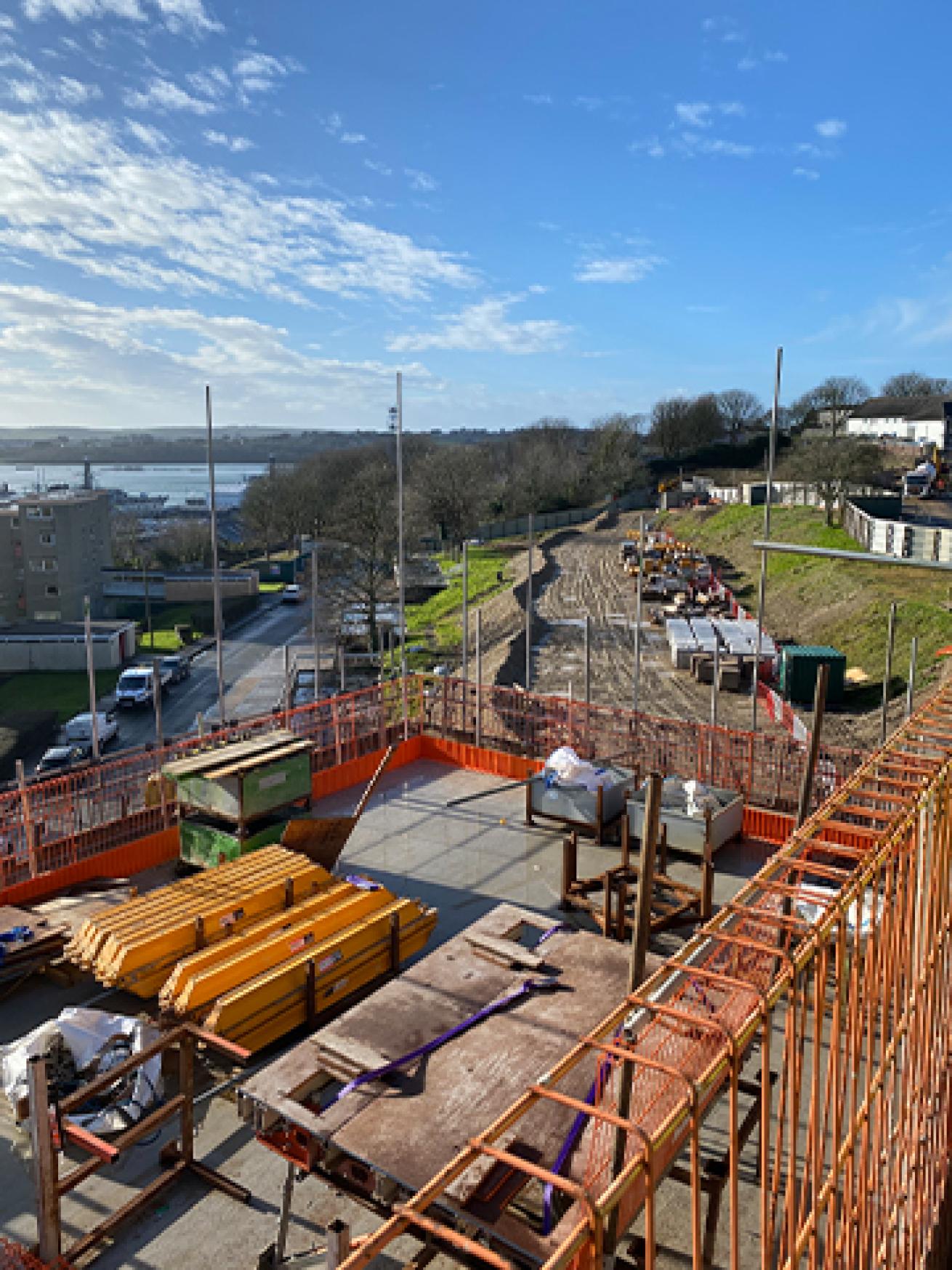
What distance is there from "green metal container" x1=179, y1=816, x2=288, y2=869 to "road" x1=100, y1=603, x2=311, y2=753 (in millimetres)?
16488

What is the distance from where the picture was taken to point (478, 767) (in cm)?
1912

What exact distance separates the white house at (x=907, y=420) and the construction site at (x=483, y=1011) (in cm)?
7842

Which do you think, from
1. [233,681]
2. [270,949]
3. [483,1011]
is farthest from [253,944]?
[233,681]

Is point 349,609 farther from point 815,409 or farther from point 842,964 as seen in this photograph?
point 815,409

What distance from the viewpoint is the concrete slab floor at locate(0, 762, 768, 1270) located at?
24.5 ft

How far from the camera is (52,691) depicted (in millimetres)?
46312

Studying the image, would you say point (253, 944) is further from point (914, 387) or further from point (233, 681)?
point (914, 387)

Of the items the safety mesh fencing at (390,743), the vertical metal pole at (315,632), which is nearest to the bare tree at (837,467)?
the vertical metal pole at (315,632)

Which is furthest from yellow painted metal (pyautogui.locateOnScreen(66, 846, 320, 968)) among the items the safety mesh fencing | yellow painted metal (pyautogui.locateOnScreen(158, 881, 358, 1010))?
the safety mesh fencing

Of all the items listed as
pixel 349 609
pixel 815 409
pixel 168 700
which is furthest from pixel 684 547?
pixel 815 409

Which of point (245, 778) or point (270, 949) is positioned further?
point (245, 778)

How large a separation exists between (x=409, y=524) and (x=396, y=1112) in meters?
54.1

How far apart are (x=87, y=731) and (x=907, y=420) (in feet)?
289

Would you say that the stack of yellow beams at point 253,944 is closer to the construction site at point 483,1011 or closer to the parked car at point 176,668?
the construction site at point 483,1011
